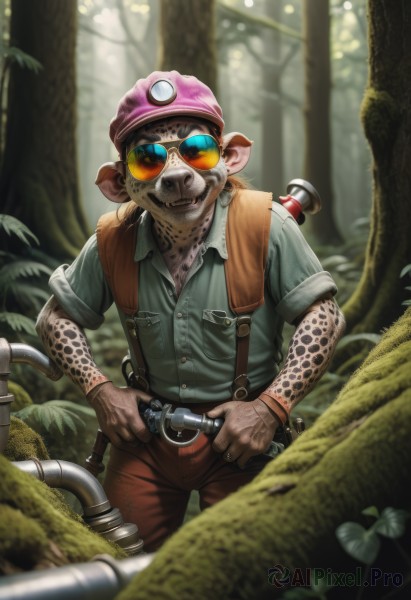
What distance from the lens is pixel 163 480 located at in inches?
129

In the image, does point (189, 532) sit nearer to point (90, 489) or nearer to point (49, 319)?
point (90, 489)

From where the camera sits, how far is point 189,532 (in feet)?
6.52

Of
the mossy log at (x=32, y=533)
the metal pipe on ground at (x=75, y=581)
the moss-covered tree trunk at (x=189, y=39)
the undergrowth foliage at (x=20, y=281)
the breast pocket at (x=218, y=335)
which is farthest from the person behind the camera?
the moss-covered tree trunk at (x=189, y=39)

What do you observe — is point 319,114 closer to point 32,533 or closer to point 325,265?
point 325,265

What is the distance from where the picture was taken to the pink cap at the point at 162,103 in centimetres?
295

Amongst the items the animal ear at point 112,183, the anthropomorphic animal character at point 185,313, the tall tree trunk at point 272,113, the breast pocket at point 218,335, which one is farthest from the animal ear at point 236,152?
the tall tree trunk at point 272,113

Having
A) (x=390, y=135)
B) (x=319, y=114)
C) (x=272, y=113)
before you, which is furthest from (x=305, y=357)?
(x=272, y=113)

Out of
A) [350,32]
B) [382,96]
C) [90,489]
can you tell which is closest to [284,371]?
[90,489]

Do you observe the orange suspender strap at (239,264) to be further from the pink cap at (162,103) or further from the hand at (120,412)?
the pink cap at (162,103)

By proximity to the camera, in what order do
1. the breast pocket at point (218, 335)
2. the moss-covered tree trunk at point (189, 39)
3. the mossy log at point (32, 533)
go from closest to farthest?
the mossy log at point (32, 533) < the breast pocket at point (218, 335) < the moss-covered tree trunk at point (189, 39)

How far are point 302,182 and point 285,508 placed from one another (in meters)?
1.95

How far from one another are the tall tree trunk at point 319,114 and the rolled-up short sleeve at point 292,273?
27.7ft

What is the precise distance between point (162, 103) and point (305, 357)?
120cm

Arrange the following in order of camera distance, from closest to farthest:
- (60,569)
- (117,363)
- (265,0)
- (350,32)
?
(60,569)
(117,363)
(265,0)
(350,32)
